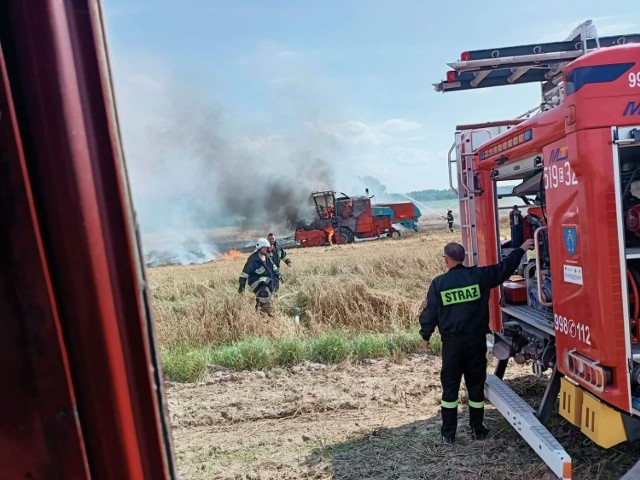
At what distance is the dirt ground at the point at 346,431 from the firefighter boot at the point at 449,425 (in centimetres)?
8

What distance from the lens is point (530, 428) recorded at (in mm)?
4082

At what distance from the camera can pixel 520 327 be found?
16.9 ft

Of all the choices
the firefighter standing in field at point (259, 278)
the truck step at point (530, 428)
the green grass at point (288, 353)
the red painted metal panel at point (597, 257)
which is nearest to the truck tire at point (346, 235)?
the firefighter standing in field at point (259, 278)

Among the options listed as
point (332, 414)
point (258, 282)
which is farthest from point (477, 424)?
point (258, 282)

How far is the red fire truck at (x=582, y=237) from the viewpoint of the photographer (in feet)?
10.7

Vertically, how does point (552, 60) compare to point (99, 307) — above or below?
above

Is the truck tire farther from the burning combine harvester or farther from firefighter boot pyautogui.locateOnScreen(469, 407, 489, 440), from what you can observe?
firefighter boot pyautogui.locateOnScreen(469, 407, 489, 440)

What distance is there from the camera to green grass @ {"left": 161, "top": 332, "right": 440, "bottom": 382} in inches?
280

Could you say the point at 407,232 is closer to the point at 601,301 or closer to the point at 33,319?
the point at 601,301

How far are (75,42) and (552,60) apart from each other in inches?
203

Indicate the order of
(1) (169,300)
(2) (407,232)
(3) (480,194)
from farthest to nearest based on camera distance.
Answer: (2) (407,232)
(1) (169,300)
(3) (480,194)

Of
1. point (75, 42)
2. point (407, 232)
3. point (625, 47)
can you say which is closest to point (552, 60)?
point (625, 47)

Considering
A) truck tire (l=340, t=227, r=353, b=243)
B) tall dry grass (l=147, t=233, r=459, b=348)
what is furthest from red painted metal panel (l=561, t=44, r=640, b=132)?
truck tire (l=340, t=227, r=353, b=243)

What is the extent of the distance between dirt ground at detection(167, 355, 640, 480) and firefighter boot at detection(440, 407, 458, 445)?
0.08 meters
